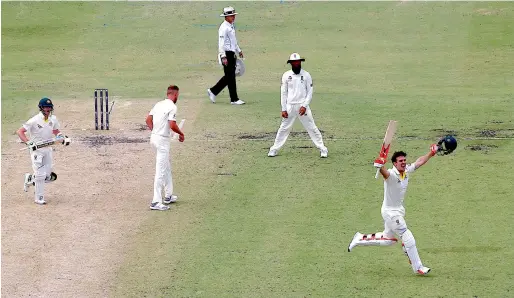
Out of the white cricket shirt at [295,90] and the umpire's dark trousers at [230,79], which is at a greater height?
the white cricket shirt at [295,90]

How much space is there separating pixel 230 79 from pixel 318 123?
301 centimetres

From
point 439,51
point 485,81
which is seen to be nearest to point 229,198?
point 485,81

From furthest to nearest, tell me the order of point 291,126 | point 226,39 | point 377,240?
1. point 226,39
2. point 291,126
3. point 377,240

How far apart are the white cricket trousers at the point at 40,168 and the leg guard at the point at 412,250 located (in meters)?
7.30

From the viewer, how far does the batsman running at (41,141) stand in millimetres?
20970

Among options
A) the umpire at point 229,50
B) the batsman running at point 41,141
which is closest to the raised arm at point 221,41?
the umpire at point 229,50

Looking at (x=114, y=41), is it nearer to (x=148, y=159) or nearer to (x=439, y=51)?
(x=439, y=51)

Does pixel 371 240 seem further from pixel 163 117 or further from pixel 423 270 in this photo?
pixel 163 117

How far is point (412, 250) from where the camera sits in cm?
1727

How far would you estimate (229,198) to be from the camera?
2184cm

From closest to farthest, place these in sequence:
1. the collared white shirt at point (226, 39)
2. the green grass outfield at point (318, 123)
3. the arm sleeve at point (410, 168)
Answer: the arm sleeve at point (410, 168) < the green grass outfield at point (318, 123) < the collared white shirt at point (226, 39)

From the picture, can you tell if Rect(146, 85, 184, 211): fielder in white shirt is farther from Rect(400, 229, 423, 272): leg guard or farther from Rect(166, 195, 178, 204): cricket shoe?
Rect(400, 229, 423, 272): leg guard

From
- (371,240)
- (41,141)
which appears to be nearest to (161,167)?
(41,141)

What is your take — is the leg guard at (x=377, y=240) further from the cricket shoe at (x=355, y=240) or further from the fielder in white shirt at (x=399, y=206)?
the fielder in white shirt at (x=399, y=206)
